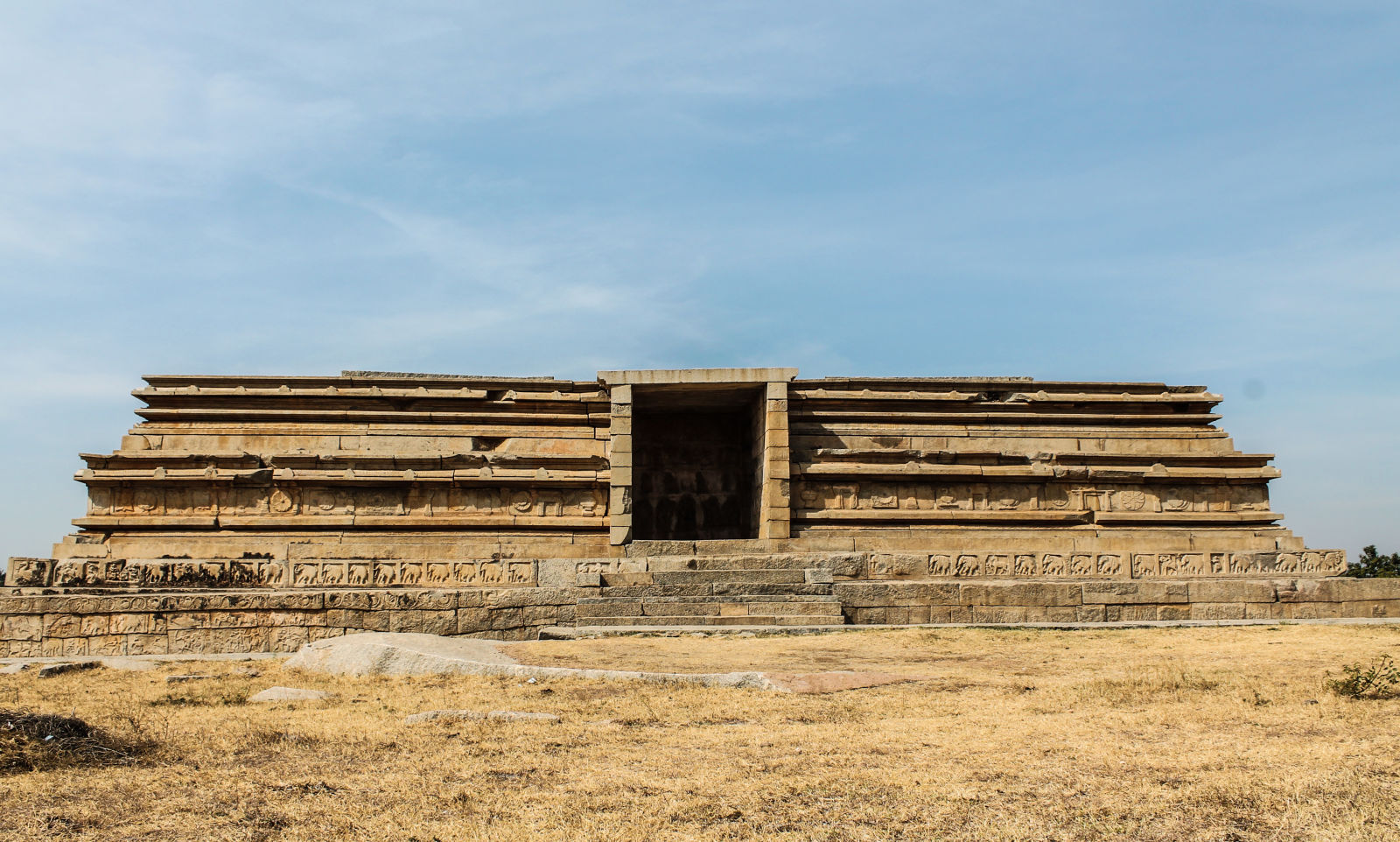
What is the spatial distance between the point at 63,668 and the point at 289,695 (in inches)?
173

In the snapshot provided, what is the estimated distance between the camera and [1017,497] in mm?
20594

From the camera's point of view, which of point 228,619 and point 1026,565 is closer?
point 228,619

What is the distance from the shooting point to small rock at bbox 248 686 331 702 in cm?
958

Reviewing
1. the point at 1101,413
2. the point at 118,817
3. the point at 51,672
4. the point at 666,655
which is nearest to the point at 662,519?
the point at 1101,413

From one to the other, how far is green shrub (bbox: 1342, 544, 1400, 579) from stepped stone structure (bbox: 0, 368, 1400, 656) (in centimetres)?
537

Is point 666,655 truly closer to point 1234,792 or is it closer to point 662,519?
point 1234,792

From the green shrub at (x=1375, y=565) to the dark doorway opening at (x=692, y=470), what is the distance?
1357cm

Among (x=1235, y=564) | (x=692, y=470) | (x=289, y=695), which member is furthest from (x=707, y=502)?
(x=289, y=695)

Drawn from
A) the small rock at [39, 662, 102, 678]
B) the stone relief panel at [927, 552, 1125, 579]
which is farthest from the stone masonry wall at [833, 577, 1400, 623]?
the small rock at [39, 662, 102, 678]

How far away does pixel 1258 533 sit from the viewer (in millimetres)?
20328

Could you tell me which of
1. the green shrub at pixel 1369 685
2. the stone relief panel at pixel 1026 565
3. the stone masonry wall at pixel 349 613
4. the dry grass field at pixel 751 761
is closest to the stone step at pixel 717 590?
the stone masonry wall at pixel 349 613

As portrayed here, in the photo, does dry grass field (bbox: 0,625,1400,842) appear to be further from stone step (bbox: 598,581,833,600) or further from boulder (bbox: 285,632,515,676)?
stone step (bbox: 598,581,833,600)

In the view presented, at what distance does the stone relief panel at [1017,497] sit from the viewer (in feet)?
67.1

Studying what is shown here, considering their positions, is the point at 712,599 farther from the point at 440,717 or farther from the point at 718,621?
the point at 440,717
